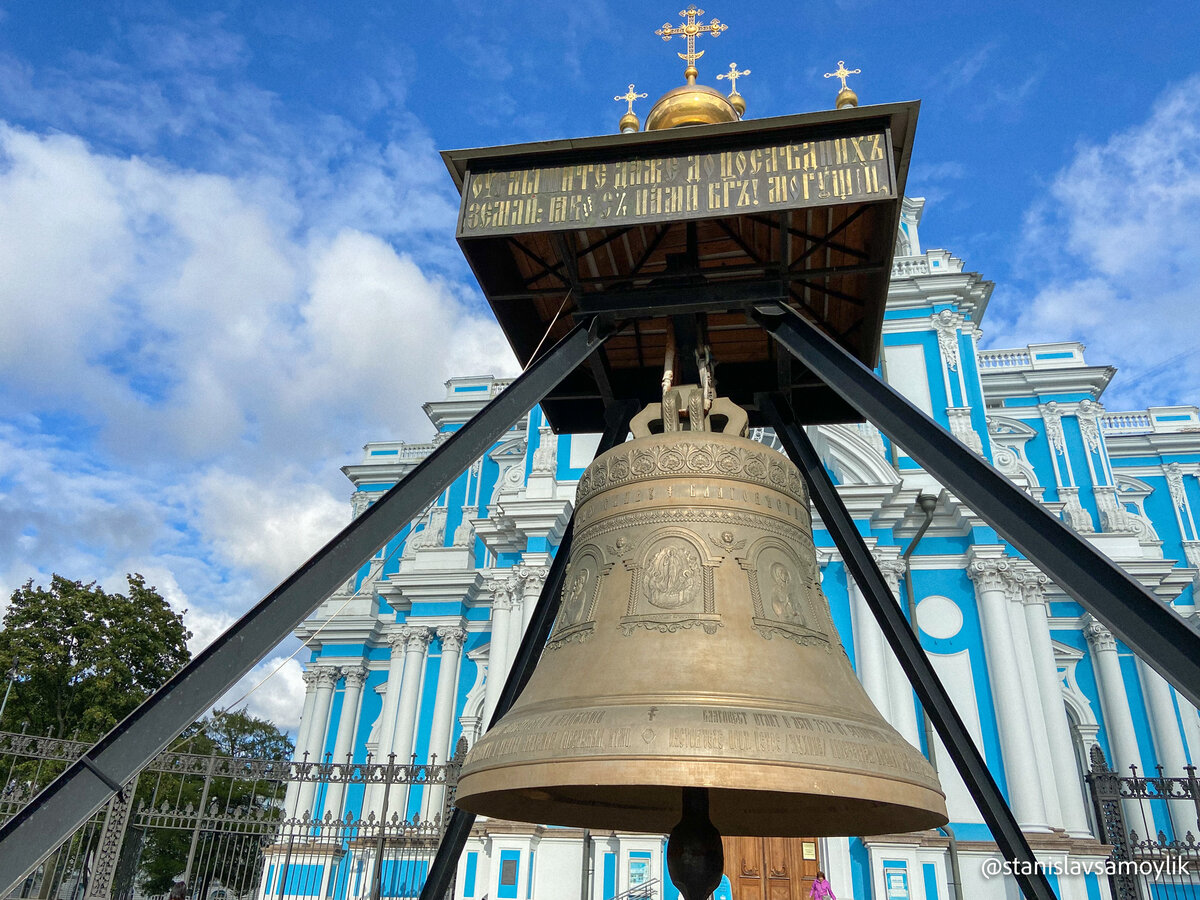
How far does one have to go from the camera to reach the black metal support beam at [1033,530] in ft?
7.73

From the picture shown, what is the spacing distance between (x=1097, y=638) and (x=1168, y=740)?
7.06 feet

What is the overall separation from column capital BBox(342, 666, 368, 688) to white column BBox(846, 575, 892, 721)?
43.4ft

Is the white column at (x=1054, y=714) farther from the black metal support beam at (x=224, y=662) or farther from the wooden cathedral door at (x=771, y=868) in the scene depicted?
the black metal support beam at (x=224, y=662)

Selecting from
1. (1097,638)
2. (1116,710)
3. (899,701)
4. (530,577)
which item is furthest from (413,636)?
(1116,710)

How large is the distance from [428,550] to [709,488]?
61.8 ft

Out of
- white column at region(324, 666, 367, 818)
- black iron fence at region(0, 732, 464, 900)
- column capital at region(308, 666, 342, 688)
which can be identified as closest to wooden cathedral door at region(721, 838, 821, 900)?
black iron fence at region(0, 732, 464, 900)

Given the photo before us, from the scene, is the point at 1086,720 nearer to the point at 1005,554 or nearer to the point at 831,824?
the point at 1005,554

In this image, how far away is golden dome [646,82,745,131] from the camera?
451cm

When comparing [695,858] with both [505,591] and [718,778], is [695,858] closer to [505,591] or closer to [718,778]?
[718,778]

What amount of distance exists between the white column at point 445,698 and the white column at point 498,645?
1.13 meters

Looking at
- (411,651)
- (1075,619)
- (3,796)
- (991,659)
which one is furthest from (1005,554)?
(3,796)

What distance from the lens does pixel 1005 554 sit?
15.6m

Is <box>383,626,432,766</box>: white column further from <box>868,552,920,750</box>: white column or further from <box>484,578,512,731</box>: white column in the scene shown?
A: <box>868,552,920,750</box>: white column

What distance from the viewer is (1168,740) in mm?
16328
